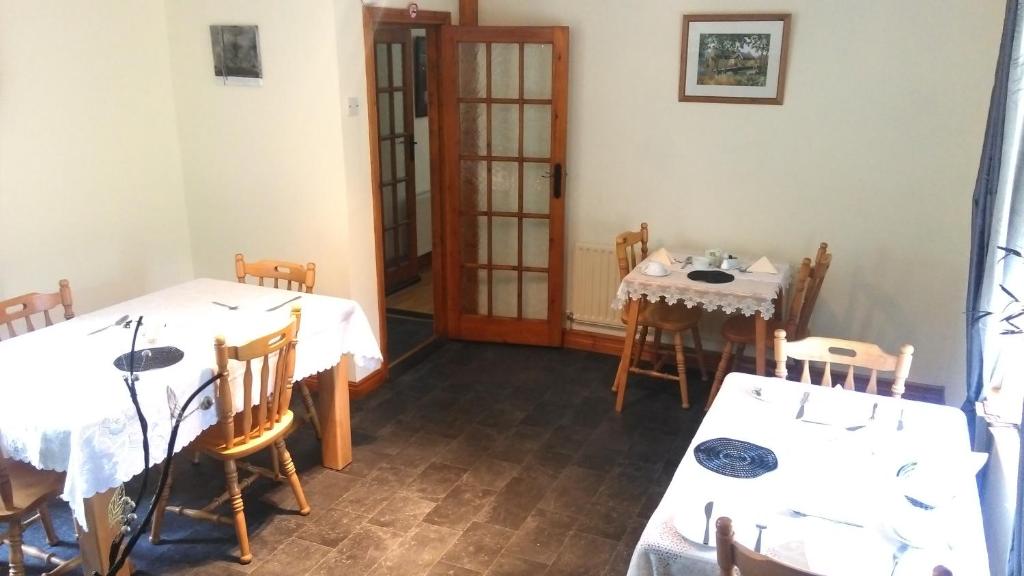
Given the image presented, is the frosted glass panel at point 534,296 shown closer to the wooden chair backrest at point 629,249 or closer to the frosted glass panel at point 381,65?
the wooden chair backrest at point 629,249

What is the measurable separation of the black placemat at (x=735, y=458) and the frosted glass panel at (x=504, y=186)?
112 inches

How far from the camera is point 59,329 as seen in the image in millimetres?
2988

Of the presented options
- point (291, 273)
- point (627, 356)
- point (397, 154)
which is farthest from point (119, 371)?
point (397, 154)

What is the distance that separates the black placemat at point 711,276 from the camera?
12.7 feet

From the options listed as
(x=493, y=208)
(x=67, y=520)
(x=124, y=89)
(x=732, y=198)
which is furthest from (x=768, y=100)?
(x=67, y=520)

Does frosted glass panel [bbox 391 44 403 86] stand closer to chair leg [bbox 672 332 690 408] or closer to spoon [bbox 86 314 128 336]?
chair leg [bbox 672 332 690 408]

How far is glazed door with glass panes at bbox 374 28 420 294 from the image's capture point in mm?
5668

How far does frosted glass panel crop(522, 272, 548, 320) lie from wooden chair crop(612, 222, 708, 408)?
0.65 m

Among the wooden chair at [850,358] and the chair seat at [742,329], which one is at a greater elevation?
the wooden chair at [850,358]

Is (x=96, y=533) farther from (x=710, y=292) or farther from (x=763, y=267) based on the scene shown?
(x=763, y=267)

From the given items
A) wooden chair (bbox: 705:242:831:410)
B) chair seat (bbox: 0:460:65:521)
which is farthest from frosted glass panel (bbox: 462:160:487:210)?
chair seat (bbox: 0:460:65:521)

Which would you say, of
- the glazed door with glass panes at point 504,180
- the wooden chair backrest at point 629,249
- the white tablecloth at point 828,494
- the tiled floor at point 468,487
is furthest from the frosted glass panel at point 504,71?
the white tablecloth at point 828,494

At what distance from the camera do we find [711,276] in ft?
12.9

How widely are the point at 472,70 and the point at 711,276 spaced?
6.13 ft
